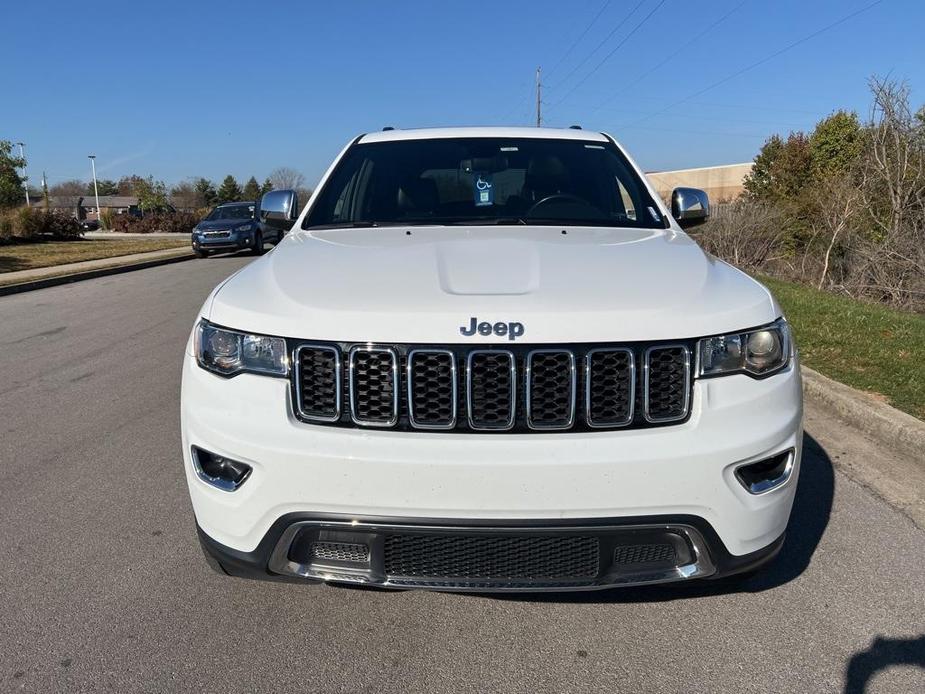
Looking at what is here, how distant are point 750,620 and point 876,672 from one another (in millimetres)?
409

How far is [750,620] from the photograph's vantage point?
8.55ft

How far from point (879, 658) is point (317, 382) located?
2043 mm

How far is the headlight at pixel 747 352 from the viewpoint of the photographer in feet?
7.41

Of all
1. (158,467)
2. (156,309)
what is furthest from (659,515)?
(156,309)

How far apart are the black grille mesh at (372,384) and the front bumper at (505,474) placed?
61 millimetres

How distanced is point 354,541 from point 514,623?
754mm

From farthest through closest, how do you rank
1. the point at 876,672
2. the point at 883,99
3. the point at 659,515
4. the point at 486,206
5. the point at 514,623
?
1. the point at 883,99
2. the point at 486,206
3. the point at 514,623
4. the point at 876,672
5. the point at 659,515

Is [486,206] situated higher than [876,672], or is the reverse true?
[486,206]

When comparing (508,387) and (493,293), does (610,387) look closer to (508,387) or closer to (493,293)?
(508,387)

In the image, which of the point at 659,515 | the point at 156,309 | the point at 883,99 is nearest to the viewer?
the point at 659,515

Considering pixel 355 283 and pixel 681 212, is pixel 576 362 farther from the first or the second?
pixel 681 212

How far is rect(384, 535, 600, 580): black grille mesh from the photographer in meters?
2.19

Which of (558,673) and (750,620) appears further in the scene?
(750,620)

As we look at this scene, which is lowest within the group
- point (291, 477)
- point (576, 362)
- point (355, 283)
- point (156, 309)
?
point (156, 309)
